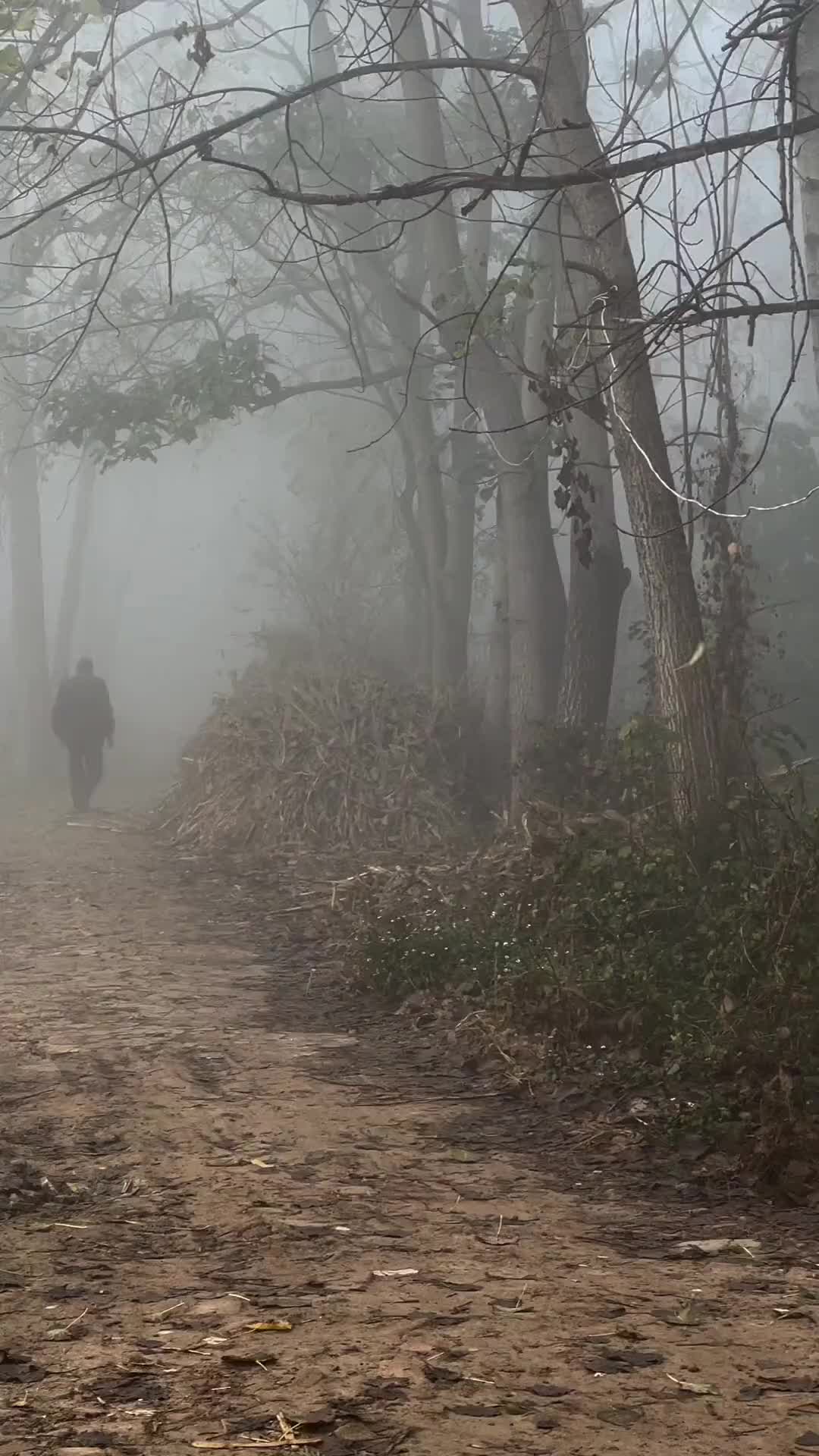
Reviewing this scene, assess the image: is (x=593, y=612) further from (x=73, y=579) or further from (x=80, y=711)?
(x=73, y=579)

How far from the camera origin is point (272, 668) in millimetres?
17109

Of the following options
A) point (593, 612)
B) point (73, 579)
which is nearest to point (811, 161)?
point (593, 612)

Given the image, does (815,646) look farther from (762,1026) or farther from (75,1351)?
(75,1351)

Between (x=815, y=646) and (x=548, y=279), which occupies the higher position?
(x=548, y=279)

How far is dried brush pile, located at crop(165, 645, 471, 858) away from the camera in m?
13.1

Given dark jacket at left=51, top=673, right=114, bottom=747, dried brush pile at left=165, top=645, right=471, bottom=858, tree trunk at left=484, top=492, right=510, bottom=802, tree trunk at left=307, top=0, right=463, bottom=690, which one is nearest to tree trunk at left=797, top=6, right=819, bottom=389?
tree trunk at left=484, top=492, right=510, bottom=802

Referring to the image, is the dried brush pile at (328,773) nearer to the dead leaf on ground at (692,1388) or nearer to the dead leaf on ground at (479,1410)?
the dead leaf on ground at (692,1388)

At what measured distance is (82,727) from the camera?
1717 cm

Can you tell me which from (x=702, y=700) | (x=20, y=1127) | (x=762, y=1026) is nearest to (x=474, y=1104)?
(x=762, y=1026)

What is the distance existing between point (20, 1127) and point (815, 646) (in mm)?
14997

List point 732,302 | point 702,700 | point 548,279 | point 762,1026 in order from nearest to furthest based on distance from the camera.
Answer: point 762,1026 → point 702,700 → point 548,279 → point 732,302

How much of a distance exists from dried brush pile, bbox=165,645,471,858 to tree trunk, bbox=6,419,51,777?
7.05 meters

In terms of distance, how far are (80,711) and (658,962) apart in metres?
11.7

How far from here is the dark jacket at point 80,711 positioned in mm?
17125
